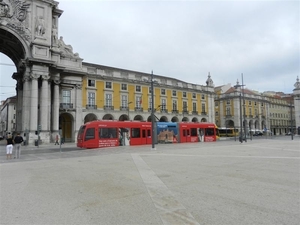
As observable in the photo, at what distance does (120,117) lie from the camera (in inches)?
1929

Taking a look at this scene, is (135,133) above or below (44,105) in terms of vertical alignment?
below

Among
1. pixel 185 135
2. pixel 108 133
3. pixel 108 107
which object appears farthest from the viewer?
pixel 108 107

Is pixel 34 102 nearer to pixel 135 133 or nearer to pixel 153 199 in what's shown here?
pixel 135 133

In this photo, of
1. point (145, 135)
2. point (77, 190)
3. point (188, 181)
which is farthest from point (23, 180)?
point (145, 135)

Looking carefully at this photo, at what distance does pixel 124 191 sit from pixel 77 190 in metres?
1.33

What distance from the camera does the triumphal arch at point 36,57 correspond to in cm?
3478

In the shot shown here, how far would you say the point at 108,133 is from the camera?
2534 cm

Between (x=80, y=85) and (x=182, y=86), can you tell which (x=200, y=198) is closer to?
(x=80, y=85)

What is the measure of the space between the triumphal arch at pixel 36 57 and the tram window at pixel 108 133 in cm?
1295

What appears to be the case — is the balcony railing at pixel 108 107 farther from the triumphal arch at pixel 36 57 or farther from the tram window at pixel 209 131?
the tram window at pixel 209 131

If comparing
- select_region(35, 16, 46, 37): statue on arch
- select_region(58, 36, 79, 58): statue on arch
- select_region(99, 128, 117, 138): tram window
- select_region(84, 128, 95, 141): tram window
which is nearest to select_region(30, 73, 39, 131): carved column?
select_region(35, 16, 46, 37): statue on arch

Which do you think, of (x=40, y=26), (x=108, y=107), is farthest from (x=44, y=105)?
(x=108, y=107)

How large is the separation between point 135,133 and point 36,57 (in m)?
19.5

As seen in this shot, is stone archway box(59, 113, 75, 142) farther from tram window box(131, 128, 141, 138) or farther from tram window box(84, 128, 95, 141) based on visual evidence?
tram window box(84, 128, 95, 141)
